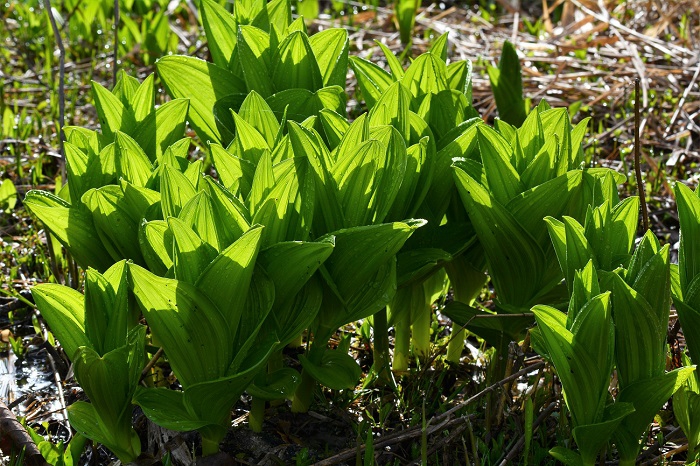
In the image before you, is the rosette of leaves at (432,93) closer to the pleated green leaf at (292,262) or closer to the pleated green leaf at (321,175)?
the pleated green leaf at (321,175)

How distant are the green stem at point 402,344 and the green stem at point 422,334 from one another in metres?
0.04

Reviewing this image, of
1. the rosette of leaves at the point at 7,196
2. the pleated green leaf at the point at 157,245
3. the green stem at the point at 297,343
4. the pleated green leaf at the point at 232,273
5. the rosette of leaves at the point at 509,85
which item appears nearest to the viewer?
the pleated green leaf at the point at 232,273

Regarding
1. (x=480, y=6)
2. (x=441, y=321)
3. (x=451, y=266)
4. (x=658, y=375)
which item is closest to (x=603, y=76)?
(x=480, y=6)

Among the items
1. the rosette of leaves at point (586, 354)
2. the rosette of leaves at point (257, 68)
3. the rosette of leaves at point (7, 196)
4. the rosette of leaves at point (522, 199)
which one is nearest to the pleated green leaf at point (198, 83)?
the rosette of leaves at point (257, 68)

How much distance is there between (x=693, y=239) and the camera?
1730mm

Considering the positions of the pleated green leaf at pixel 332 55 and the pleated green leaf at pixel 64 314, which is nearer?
the pleated green leaf at pixel 64 314

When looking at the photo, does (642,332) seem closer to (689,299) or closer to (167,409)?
(689,299)

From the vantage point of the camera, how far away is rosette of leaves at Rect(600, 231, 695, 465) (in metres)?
1.60

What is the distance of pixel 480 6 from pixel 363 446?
4.17m

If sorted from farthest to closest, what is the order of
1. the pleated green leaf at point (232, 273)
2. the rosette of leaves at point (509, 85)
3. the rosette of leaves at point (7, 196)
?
the rosette of leaves at point (7, 196) < the rosette of leaves at point (509, 85) < the pleated green leaf at point (232, 273)

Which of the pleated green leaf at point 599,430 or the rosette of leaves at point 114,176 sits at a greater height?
the rosette of leaves at point 114,176

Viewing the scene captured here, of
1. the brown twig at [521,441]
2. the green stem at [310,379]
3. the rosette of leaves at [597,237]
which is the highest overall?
the rosette of leaves at [597,237]

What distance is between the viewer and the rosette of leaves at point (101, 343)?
165cm

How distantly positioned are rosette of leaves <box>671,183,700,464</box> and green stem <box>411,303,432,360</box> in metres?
0.65
